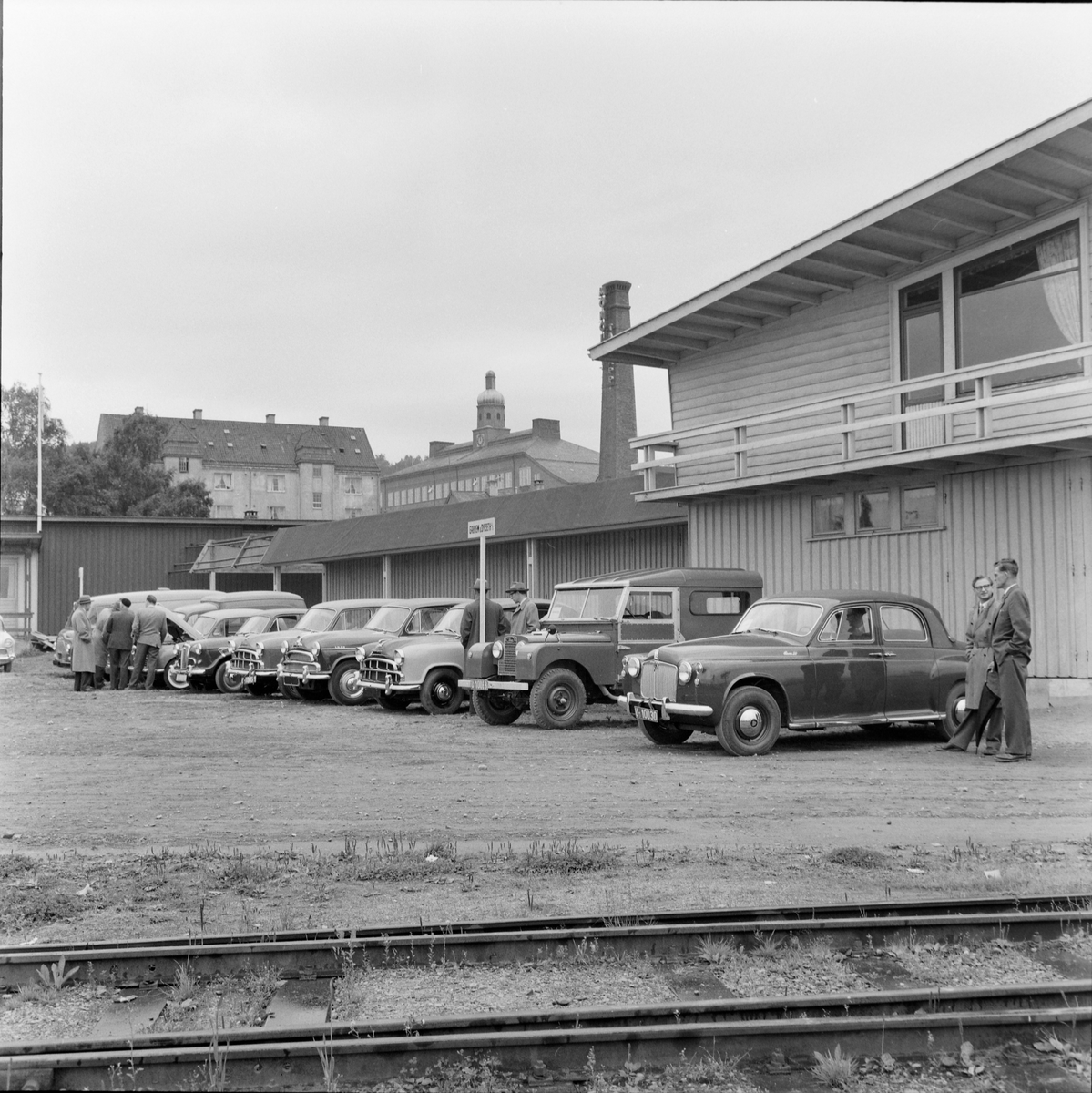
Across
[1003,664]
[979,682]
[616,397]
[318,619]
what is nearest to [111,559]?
[616,397]

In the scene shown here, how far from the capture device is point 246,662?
66.0 feet

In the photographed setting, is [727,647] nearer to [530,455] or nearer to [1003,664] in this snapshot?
[1003,664]

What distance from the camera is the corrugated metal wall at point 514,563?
2258cm

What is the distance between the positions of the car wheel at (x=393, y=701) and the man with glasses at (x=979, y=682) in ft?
24.9

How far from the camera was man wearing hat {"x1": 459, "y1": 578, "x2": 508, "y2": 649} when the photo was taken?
1623cm

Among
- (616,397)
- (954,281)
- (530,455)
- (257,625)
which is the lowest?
(257,625)

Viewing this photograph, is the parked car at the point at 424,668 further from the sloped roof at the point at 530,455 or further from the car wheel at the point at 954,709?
the sloped roof at the point at 530,455

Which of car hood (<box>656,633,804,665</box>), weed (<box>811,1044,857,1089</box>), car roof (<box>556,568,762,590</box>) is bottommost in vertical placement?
weed (<box>811,1044,857,1089</box>)

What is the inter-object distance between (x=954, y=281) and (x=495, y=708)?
8.33 meters

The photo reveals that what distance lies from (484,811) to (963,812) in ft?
11.4

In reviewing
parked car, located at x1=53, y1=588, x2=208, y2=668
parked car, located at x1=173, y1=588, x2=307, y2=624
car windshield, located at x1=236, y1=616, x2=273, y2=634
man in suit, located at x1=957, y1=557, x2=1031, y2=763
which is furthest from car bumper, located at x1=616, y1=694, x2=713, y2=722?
parked car, located at x1=53, y1=588, x2=208, y2=668

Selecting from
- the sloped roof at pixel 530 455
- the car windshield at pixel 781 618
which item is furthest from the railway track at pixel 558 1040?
the sloped roof at pixel 530 455

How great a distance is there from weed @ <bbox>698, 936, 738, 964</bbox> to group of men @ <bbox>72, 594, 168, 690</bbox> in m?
17.8

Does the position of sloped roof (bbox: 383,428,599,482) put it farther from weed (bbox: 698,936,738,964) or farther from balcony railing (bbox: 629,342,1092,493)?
weed (bbox: 698,936,738,964)
